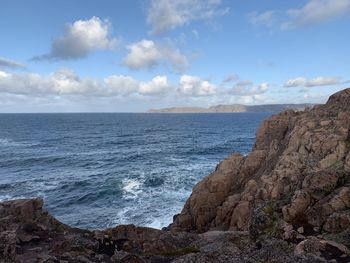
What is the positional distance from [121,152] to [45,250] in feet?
260

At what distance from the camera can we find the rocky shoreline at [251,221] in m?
23.6

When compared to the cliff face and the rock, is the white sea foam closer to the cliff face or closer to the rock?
the cliff face

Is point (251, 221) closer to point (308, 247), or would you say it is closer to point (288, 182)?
point (308, 247)

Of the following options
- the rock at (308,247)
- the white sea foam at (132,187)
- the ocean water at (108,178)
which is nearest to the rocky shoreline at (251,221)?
the rock at (308,247)

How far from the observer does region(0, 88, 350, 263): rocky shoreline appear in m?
23.6

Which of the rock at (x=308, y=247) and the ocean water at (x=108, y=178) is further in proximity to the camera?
the ocean water at (x=108, y=178)

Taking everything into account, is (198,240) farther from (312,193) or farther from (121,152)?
(121,152)

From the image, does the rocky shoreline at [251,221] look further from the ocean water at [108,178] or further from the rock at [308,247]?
the ocean water at [108,178]

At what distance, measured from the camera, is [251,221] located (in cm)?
2808

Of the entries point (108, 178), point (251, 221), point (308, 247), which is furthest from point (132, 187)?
point (308, 247)

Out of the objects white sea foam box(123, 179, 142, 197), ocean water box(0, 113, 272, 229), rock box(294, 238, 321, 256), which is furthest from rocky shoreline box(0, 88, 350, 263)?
white sea foam box(123, 179, 142, 197)

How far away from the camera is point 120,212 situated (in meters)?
54.1

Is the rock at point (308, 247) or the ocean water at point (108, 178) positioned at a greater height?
the rock at point (308, 247)

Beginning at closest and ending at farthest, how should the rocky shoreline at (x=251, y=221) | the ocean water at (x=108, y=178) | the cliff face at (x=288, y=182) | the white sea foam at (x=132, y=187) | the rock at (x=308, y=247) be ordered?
the rock at (x=308, y=247), the rocky shoreline at (x=251, y=221), the cliff face at (x=288, y=182), the ocean water at (x=108, y=178), the white sea foam at (x=132, y=187)
